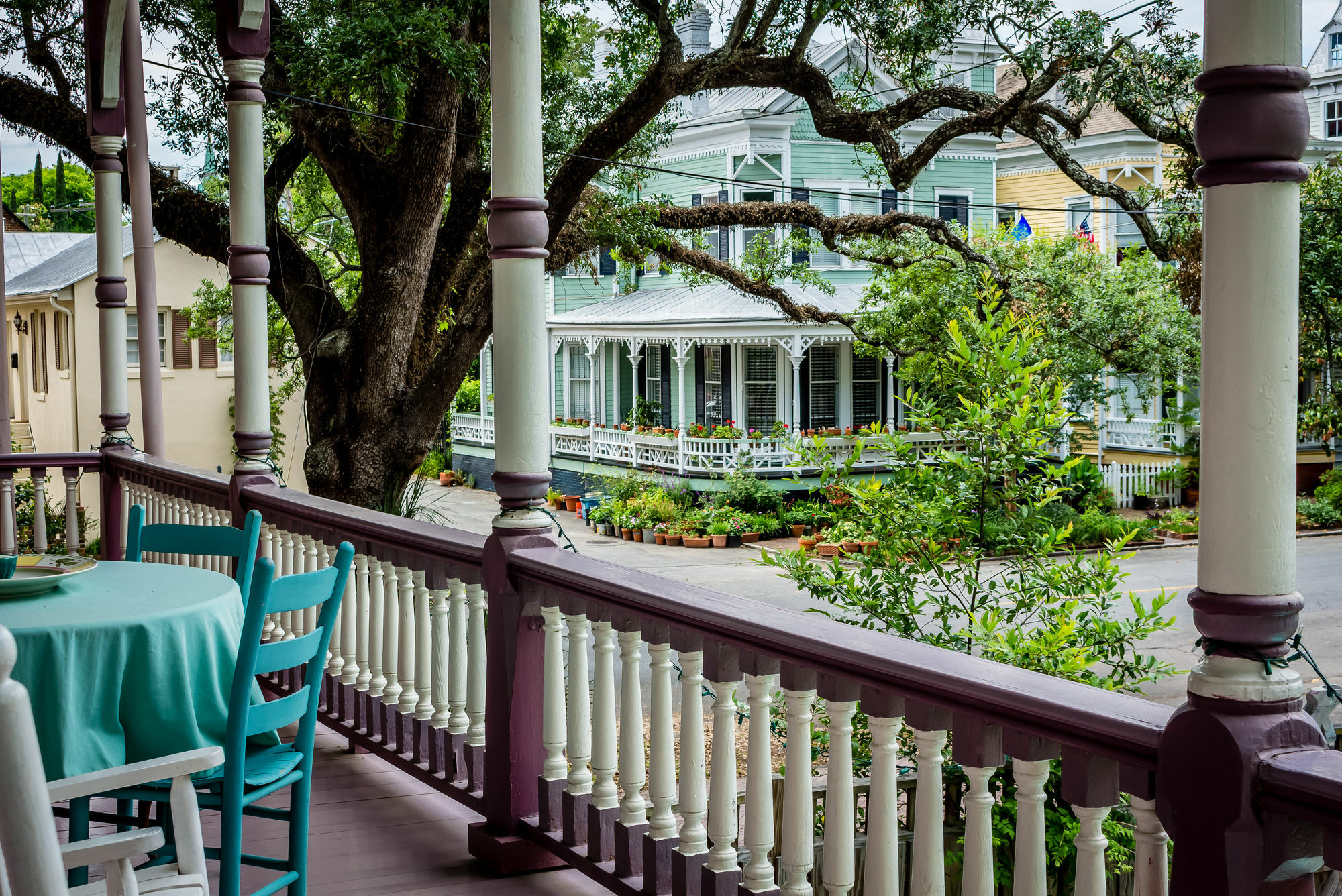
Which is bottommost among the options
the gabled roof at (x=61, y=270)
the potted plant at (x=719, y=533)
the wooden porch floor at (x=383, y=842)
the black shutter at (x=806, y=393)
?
the potted plant at (x=719, y=533)

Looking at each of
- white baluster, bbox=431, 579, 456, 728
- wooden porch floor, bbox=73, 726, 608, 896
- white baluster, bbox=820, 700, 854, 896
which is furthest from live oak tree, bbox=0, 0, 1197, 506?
white baluster, bbox=820, 700, 854, 896

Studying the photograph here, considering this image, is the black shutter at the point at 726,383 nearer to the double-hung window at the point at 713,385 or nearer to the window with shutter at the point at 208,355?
the double-hung window at the point at 713,385

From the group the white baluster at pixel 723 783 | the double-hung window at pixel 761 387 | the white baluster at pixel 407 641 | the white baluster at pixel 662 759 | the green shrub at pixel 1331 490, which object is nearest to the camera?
the white baluster at pixel 723 783

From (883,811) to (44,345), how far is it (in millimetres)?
24147

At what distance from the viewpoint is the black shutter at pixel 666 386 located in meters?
22.7

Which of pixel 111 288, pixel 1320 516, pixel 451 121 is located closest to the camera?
pixel 111 288

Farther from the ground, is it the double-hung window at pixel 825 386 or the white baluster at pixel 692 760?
the double-hung window at pixel 825 386

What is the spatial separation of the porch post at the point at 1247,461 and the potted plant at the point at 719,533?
15.8 m

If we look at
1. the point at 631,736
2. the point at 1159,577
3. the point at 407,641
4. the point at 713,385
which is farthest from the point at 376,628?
the point at 713,385

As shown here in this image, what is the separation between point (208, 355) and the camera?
2145cm

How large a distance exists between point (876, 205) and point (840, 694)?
1972 centimetres

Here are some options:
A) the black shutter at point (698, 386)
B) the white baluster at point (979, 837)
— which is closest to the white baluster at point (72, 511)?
the white baluster at point (979, 837)

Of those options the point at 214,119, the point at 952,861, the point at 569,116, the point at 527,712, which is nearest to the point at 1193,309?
the point at 569,116

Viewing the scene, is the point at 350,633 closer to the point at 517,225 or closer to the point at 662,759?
the point at 517,225
